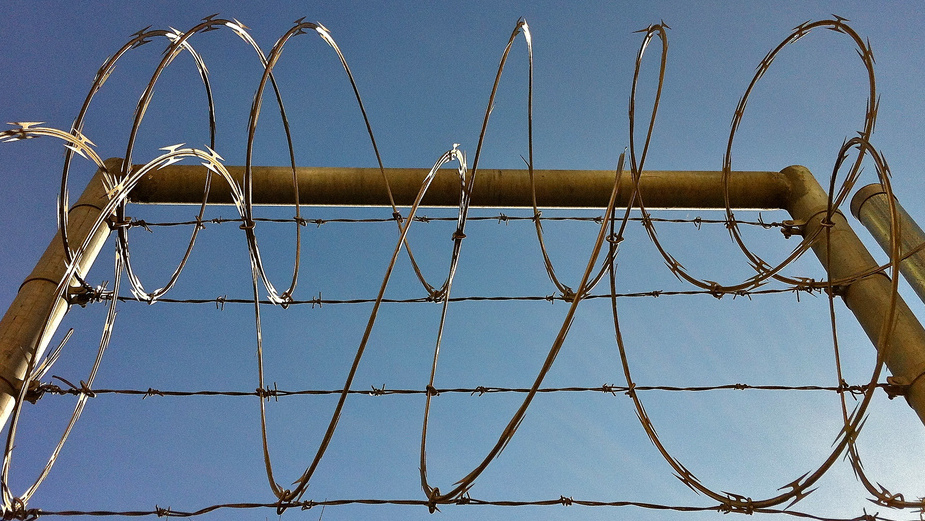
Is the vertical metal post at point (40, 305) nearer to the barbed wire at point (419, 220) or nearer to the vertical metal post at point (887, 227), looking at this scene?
the barbed wire at point (419, 220)

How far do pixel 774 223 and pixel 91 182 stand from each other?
11.9ft

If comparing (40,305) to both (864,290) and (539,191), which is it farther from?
(864,290)

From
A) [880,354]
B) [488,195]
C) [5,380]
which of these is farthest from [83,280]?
[880,354]

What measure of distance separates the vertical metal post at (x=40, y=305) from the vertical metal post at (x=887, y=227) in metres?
3.59

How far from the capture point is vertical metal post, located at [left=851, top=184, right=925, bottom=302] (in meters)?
3.15

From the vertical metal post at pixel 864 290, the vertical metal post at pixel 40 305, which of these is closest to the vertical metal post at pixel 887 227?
the vertical metal post at pixel 864 290

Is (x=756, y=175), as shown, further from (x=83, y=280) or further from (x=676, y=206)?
(x=83, y=280)

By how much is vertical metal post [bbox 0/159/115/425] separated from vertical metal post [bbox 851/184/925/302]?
3591 millimetres

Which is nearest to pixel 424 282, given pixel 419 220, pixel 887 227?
pixel 419 220

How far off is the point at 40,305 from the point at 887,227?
4042 millimetres

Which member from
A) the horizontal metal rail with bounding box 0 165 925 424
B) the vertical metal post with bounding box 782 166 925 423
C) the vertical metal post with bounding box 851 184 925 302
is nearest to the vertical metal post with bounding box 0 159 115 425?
the horizontal metal rail with bounding box 0 165 925 424

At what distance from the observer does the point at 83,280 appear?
2996 millimetres

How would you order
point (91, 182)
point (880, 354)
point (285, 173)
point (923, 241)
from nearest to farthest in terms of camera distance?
point (880, 354), point (923, 241), point (91, 182), point (285, 173)

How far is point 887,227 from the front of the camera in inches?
133
